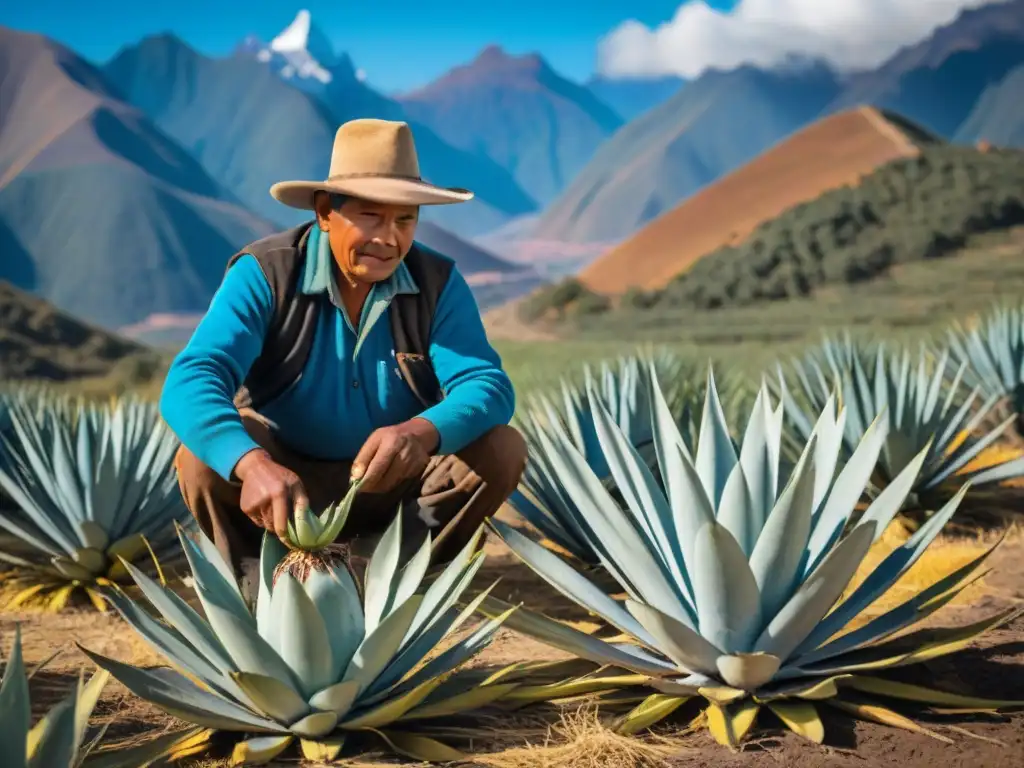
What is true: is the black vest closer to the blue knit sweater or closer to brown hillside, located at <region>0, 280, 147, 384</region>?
the blue knit sweater

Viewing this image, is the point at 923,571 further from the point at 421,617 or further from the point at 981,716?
the point at 421,617

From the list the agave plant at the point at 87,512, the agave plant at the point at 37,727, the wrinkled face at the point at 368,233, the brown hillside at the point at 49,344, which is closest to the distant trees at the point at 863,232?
the brown hillside at the point at 49,344

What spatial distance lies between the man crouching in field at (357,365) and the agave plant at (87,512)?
3.23ft

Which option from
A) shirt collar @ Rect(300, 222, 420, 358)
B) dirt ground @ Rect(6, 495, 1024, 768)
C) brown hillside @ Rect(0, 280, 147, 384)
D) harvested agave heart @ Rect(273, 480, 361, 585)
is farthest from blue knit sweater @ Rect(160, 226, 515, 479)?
brown hillside @ Rect(0, 280, 147, 384)

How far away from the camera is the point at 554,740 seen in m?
2.22

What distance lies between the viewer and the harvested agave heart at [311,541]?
202cm

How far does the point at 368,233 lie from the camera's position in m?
2.62

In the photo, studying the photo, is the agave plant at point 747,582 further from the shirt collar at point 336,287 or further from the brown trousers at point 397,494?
the shirt collar at point 336,287

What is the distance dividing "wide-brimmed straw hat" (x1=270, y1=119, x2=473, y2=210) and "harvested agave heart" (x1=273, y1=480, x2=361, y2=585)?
2.49 ft

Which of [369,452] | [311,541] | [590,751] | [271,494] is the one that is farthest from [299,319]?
[590,751]

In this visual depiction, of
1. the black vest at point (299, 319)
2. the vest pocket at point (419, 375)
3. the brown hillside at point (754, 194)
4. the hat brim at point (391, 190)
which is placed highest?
the brown hillside at point (754, 194)

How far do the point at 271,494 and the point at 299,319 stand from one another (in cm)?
71

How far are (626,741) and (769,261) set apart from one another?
2137 cm

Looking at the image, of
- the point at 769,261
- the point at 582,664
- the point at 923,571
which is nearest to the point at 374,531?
the point at 582,664
